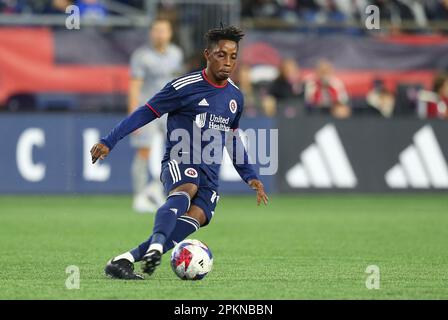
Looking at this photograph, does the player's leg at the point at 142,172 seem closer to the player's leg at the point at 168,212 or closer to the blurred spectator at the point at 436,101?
the blurred spectator at the point at 436,101

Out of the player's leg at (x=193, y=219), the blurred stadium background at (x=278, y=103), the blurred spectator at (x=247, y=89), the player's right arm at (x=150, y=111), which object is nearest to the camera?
the player's right arm at (x=150, y=111)

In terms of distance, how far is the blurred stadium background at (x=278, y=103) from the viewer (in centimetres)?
1752

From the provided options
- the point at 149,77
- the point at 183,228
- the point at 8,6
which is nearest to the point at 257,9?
the point at 8,6

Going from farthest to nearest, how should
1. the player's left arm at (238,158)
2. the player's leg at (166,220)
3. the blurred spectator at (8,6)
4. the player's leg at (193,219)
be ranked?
1. the blurred spectator at (8,6)
2. the player's left arm at (238,158)
3. the player's leg at (193,219)
4. the player's leg at (166,220)

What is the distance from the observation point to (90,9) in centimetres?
1991

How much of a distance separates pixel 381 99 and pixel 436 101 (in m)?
0.98

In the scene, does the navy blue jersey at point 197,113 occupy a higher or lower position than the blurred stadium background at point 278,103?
lower

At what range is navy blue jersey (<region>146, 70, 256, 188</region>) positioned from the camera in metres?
8.70

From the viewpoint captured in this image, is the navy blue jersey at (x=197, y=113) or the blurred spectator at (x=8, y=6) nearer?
the navy blue jersey at (x=197, y=113)

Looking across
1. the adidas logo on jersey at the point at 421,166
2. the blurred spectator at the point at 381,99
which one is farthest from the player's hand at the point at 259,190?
the blurred spectator at the point at 381,99

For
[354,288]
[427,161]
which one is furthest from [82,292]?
[427,161]

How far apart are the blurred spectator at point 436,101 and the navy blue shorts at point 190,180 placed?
11340mm

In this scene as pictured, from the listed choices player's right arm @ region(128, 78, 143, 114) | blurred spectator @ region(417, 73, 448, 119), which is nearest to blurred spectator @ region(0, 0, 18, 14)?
player's right arm @ region(128, 78, 143, 114)

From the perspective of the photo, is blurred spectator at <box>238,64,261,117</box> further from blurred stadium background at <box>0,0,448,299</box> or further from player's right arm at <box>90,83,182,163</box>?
player's right arm at <box>90,83,182,163</box>
